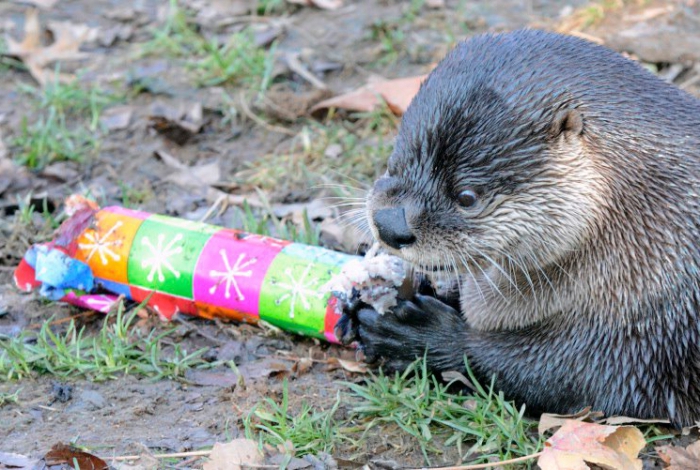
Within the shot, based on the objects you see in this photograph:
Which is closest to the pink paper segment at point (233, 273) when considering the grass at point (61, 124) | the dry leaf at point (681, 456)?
the dry leaf at point (681, 456)

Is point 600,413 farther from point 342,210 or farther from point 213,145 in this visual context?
point 213,145

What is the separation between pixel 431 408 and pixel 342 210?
1.19 m

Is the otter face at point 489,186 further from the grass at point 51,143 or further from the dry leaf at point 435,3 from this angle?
the dry leaf at point 435,3

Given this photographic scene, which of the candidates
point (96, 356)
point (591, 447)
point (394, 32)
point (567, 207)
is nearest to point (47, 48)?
point (394, 32)

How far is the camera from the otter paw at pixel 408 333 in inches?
103

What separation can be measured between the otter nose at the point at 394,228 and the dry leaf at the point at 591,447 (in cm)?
57

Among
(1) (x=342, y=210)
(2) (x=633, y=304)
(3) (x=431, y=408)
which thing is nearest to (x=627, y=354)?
(2) (x=633, y=304)

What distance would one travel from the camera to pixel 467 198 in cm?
229

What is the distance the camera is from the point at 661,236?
228 centimetres

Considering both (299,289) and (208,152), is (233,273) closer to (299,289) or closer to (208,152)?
(299,289)

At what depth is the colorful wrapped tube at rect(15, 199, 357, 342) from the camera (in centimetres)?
278

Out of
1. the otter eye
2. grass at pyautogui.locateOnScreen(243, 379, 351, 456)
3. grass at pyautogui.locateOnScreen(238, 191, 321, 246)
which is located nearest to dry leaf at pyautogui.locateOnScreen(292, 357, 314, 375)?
grass at pyautogui.locateOnScreen(243, 379, 351, 456)

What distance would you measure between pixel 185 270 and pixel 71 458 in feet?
2.67

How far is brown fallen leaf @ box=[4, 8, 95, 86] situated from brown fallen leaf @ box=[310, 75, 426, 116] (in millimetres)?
1344
